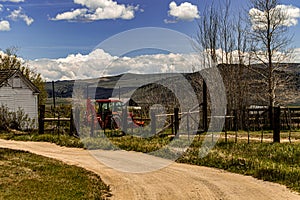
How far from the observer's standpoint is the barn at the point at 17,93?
32594 mm

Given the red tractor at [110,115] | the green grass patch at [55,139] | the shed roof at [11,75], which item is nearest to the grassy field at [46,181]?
the green grass patch at [55,139]

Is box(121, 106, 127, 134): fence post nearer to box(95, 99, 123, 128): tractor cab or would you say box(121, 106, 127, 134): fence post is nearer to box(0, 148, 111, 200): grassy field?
box(95, 99, 123, 128): tractor cab

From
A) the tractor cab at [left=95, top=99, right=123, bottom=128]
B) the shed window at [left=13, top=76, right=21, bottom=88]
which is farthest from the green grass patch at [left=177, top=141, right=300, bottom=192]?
the shed window at [left=13, top=76, right=21, bottom=88]

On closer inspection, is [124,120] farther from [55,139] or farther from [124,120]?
[55,139]

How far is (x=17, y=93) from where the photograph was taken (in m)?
33.6

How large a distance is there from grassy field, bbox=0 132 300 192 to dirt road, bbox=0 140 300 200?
1.75ft

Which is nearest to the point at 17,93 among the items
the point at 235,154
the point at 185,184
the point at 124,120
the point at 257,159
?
the point at 124,120

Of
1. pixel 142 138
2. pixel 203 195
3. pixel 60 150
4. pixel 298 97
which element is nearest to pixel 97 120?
pixel 142 138

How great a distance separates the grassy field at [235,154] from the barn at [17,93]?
12857mm

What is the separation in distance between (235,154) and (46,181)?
688 cm

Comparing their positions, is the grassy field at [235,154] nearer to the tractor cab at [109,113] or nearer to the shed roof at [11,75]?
the tractor cab at [109,113]

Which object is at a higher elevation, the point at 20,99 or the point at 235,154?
the point at 20,99

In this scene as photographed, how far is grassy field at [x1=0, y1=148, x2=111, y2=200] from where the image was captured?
29.6ft

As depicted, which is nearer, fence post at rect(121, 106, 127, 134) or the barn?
fence post at rect(121, 106, 127, 134)
